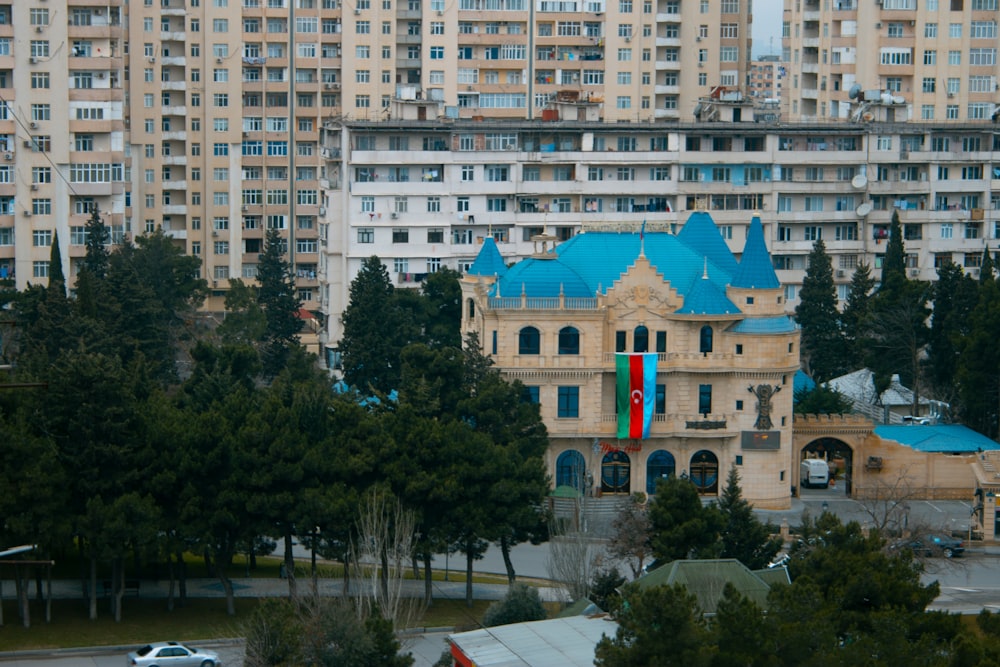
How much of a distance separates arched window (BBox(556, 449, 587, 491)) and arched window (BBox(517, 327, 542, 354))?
4.90 meters

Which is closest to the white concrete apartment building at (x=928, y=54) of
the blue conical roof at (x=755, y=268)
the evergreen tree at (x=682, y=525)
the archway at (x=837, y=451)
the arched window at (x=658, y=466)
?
the archway at (x=837, y=451)

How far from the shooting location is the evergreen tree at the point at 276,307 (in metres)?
114

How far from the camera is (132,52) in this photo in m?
140

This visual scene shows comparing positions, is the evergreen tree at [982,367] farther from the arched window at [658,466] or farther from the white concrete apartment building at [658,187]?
the white concrete apartment building at [658,187]

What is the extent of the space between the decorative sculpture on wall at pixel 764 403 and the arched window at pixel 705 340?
8.43 feet

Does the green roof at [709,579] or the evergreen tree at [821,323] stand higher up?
the evergreen tree at [821,323]

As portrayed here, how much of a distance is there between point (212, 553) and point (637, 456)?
25947 mm

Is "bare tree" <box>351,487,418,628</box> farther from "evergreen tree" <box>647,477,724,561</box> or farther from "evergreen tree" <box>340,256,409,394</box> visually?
"evergreen tree" <box>340,256,409,394</box>

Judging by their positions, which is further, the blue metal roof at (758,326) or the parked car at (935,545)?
the blue metal roof at (758,326)

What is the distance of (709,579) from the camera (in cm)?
6744

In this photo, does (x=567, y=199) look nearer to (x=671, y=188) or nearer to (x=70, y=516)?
(x=671, y=188)

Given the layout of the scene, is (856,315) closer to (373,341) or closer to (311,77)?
(373,341)

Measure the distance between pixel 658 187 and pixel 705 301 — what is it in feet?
100

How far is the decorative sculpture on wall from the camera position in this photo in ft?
313
